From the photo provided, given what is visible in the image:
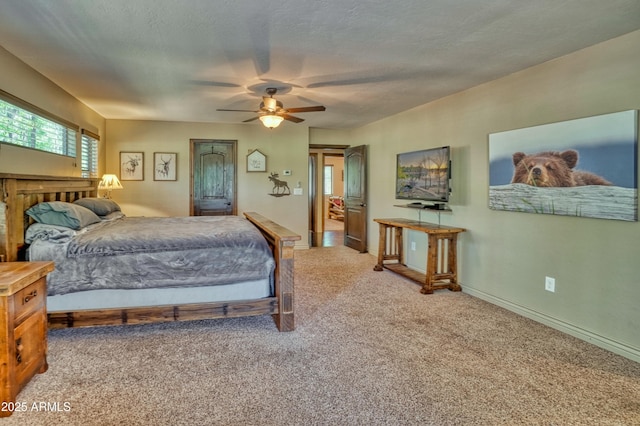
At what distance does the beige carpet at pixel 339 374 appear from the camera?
6.19 feet

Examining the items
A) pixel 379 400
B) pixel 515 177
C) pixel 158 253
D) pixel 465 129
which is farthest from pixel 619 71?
pixel 158 253

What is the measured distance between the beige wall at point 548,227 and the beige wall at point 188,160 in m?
2.68

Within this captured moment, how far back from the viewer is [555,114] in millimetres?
3137

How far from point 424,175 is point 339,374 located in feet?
10.3

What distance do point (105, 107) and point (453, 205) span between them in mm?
5001

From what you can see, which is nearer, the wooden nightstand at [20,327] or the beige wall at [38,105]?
the wooden nightstand at [20,327]

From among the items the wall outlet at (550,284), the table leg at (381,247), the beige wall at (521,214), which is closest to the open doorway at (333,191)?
the beige wall at (521,214)

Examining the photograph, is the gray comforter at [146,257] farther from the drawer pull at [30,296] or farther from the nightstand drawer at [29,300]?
the drawer pull at [30,296]

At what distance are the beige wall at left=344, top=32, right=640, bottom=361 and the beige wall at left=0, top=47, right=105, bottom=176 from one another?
457 cm

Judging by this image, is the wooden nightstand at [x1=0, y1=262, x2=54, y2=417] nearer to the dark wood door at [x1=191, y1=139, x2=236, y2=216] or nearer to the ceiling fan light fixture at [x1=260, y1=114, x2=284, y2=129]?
the ceiling fan light fixture at [x1=260, y1=114, x2=284, y2=129]

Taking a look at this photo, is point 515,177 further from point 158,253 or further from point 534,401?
point 158,253

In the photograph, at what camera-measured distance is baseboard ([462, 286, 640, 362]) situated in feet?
8.58

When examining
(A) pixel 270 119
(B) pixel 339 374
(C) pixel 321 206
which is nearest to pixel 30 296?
(B) pixel 339 374

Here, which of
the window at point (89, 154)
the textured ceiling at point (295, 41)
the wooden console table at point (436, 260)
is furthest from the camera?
the window at point (89, 154)
